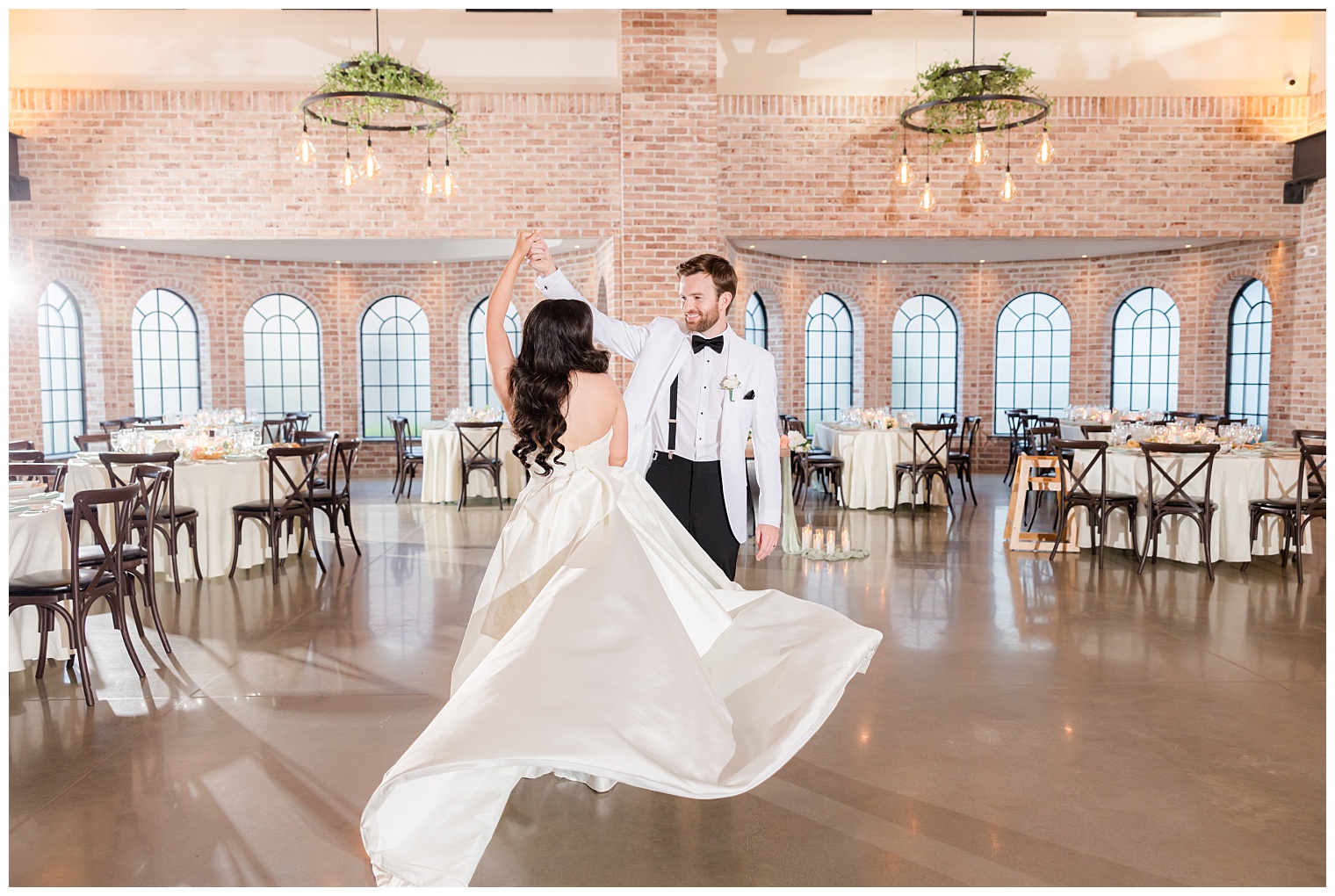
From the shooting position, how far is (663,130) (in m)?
9.23

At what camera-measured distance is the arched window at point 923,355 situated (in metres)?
15.0

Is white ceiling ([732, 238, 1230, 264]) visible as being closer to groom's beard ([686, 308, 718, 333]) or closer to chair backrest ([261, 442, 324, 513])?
chair backrest ([261, 442, 324, 513])

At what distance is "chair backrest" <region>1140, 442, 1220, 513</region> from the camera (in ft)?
21.7

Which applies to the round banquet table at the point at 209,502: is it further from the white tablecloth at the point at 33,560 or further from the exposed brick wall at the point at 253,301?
the exposed brick wall at the point at 253,301

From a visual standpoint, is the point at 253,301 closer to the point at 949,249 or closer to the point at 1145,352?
the point at 949,249

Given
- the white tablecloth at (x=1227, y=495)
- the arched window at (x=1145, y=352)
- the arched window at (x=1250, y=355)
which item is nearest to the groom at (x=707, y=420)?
the white tablecloth at (x=1227, y=495)

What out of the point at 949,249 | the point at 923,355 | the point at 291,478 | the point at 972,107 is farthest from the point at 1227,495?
the point at 923,355

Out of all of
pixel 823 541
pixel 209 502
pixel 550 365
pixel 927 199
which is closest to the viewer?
pixel 550 365

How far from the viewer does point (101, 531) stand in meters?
4.53

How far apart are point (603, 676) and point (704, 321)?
1.63 metres

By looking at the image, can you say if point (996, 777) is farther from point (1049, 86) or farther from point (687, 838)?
point (1049, 86)

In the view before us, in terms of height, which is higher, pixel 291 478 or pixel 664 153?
pixel 664 153

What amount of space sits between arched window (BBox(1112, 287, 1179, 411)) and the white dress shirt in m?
11.8

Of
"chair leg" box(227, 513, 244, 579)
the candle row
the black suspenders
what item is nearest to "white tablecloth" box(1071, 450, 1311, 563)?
the candle row
